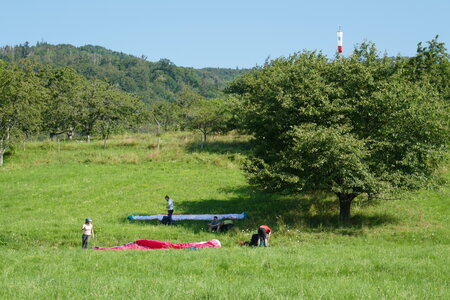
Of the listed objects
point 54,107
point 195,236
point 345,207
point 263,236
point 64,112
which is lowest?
point 195,236

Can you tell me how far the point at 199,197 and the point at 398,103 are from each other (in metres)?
16.3

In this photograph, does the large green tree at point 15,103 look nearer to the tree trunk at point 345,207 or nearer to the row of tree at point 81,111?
the row of tree at point 81,111

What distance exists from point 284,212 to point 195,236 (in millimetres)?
7312

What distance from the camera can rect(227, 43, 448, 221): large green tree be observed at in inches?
877

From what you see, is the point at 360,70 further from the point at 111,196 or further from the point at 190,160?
the point at 190,160

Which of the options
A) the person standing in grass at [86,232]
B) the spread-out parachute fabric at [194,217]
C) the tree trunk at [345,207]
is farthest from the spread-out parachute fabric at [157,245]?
the tree trunk at [345,207]

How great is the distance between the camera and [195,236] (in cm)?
2320

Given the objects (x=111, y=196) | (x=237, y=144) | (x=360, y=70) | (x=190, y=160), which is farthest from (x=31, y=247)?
(x=237, y=144)

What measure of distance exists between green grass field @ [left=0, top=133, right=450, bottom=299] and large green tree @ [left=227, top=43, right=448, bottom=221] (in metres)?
2.31

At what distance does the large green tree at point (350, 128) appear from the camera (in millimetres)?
22281

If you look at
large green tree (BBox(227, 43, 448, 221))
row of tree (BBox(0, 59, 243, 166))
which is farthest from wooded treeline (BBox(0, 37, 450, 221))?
row of tree (BBox(0, 59, 243, 166))

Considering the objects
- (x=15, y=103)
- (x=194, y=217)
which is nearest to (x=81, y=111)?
(x=15, y=103)

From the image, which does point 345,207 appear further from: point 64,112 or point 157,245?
point 64,112

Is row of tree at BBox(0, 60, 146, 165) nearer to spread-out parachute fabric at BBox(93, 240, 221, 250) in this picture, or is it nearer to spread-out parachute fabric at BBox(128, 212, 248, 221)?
spread-out parachute fabric at BBox(128, 212, 248, 221)
